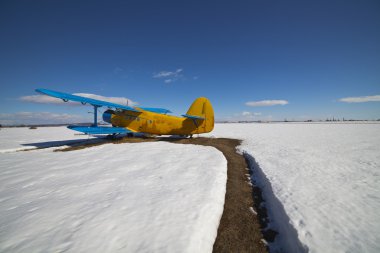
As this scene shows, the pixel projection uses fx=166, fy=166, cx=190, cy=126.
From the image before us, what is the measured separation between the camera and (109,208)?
4.46m

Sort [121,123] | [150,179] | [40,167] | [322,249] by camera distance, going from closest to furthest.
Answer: [322,249] → [150,179] → [40,167] → [121,123]

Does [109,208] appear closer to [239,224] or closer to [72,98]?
[239,224]

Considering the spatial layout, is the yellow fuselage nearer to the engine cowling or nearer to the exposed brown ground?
the engine cowling

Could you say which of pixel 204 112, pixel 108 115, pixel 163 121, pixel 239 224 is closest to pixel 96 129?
pixel 108 115

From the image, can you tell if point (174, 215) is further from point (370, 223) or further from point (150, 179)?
point (370, 223)

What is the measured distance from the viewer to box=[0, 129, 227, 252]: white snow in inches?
131

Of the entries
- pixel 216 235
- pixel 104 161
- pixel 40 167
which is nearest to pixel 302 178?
pixel 216 235

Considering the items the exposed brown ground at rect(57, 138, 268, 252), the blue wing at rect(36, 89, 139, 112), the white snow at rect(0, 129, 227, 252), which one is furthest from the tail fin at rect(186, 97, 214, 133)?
the exposed brown ground at rect(57, 138, 268, 252)

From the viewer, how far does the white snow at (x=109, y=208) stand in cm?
332

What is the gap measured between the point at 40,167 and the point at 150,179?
5.71 metres

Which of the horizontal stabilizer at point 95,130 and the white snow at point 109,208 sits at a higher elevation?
the horizontal stabilizer at point 95,130

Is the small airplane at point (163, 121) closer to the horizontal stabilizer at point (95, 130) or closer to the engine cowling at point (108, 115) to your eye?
the horizontal stabilizer at point (95, 130)

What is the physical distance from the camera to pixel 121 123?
18359 mm

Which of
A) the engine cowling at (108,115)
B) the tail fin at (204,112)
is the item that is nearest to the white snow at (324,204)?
the tail fin at (204,112)
